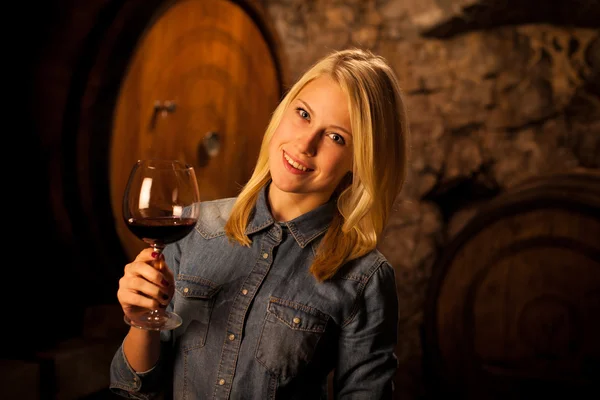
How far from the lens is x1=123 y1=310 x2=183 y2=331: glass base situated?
1.08 m

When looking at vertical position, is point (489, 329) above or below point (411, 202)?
below

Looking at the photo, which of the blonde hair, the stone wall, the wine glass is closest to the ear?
the blonde hair

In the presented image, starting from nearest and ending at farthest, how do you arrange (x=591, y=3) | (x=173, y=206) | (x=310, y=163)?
(x=173, y=206) → (x=310, y=163) → (x=591, y=3)

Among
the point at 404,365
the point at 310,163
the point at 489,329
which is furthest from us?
the point at 404,365

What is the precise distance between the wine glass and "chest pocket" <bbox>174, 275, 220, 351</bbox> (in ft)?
0.52

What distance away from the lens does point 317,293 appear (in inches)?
51.9

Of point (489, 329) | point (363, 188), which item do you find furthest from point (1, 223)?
point (489, 329)

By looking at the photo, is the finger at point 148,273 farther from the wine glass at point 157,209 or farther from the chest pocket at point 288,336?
the chest pocket at point 288,336

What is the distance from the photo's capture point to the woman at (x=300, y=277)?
4.21 ft

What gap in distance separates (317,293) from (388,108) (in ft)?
1.50

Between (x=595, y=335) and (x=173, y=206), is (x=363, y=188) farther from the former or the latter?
(x=595, y=335)

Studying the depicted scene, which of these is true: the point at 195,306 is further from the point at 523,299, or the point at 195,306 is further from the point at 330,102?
the point at 523,299

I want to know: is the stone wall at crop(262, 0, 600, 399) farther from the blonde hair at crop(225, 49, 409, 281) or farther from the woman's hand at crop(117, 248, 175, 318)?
the woman's hand at crop(117, 248, 175, 318)

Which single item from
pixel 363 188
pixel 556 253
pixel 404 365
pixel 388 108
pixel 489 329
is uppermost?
pixel 388 108
